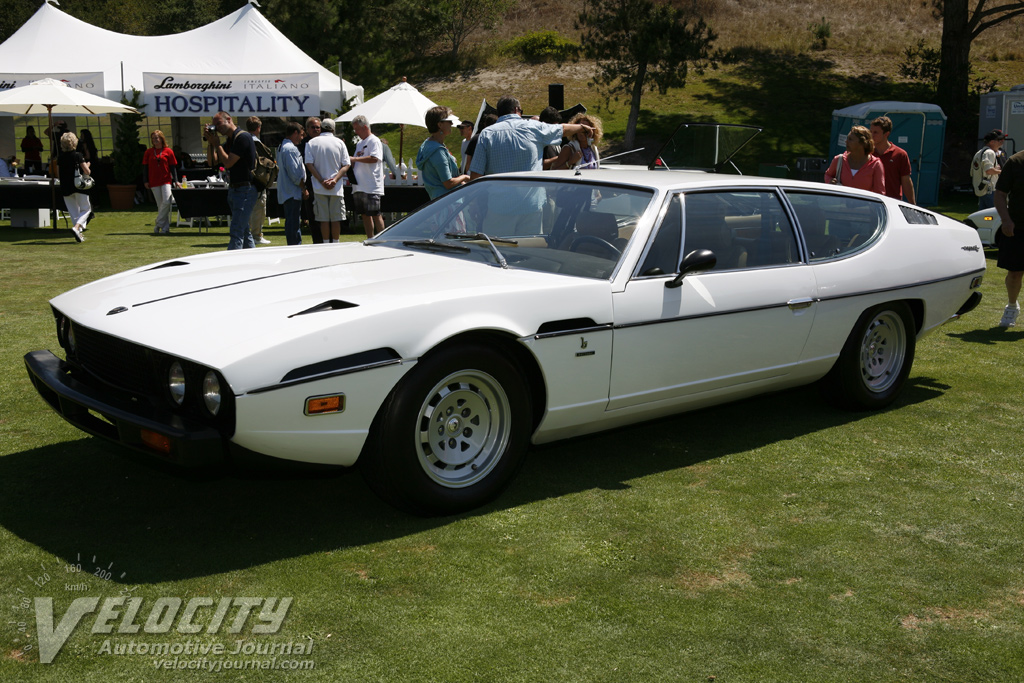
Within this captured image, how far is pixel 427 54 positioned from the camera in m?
46.3

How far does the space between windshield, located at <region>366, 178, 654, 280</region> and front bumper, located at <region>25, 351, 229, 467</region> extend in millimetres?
1653

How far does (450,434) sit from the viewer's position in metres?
3.92

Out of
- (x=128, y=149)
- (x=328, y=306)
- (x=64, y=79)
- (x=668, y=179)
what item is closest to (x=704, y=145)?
(x=668, y=179)

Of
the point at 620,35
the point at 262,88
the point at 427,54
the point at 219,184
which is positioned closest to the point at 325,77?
the point at 262,88

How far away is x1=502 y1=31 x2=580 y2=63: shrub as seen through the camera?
141 feet

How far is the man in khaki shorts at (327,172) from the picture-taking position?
11.5 m

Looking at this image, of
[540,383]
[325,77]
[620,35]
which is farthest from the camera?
[620,35]

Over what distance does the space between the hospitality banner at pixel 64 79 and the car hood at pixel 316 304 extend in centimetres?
1860

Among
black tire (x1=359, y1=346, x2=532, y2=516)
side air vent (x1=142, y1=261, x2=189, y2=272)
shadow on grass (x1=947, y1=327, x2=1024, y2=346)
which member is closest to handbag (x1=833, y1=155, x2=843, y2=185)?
shadow on grass (x1=947, y1=327, x2=1024, y2=346)

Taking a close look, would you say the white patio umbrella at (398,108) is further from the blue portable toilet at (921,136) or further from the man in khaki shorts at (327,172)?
the blue portable toilet at (921,136)

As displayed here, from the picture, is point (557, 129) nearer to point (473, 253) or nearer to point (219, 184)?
point (473, 253)

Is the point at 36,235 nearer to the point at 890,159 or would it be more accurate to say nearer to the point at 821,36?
the point at 890,159

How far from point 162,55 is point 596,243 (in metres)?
21.4

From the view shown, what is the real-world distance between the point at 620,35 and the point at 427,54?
16.6 metres
